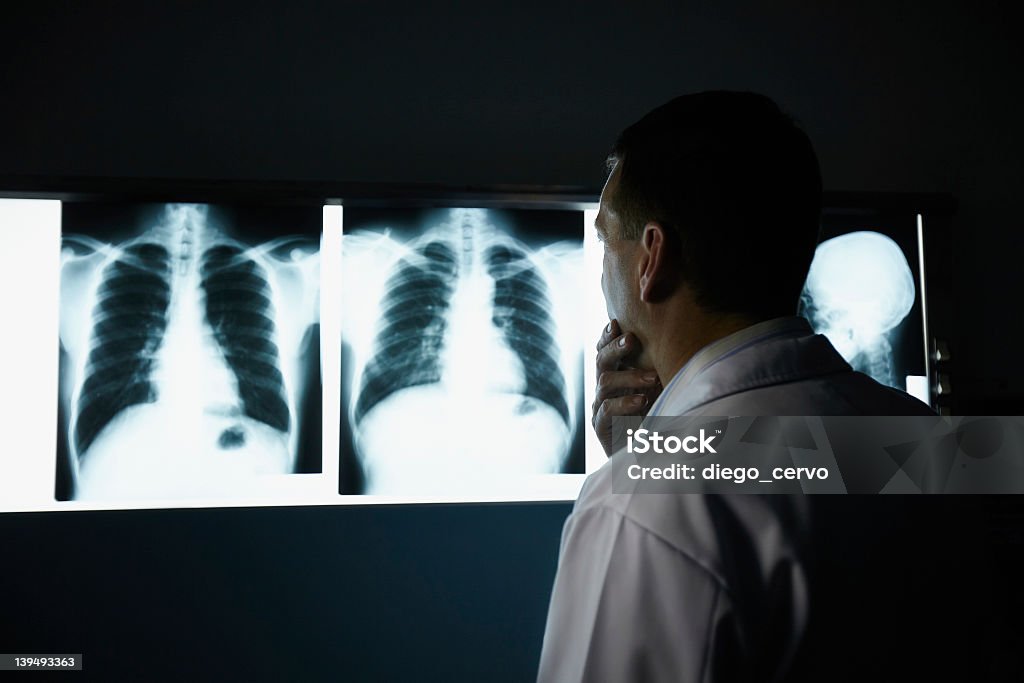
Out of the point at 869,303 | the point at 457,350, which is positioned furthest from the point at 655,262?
the point at 869,303

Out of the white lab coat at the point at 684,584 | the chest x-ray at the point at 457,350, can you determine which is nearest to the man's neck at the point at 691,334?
the white lab coat at the point at 684,584

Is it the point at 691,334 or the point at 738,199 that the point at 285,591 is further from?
the point at 738,199

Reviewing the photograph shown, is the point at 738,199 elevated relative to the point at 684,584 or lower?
elevated

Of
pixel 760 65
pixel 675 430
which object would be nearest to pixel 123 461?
pixel 675 430

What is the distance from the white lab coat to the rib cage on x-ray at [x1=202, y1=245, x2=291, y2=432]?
102 cm

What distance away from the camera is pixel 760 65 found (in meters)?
1.69

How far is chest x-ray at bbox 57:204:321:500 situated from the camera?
1378mm

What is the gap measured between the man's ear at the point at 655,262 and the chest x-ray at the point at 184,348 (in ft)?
3.11

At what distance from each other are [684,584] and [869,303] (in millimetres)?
1348

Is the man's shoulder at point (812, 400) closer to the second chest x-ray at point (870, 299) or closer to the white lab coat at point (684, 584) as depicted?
the white lab coat at point (684, 584)

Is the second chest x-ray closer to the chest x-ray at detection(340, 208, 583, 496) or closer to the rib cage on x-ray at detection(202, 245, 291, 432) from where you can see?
the chest x-ray at detection(340, 208, 583, 496)

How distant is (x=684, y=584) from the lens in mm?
484

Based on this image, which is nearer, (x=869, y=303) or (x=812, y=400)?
(x=812, y=400)

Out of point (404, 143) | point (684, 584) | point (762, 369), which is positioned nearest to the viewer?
point (684, 584)
